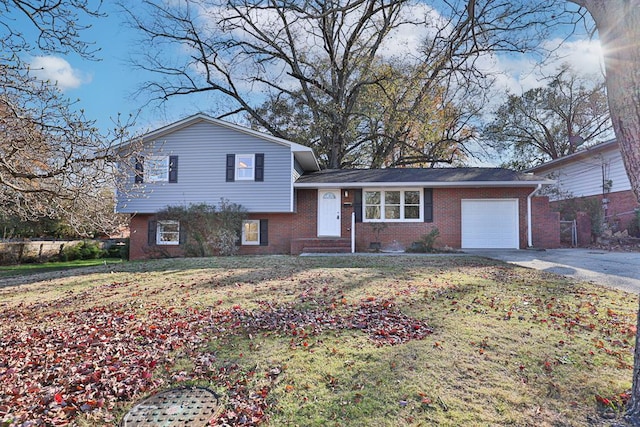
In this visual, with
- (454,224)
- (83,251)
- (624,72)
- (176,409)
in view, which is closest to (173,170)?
(83,251)

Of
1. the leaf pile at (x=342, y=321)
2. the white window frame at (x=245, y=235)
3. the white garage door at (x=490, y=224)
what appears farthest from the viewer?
the white window frame at (x=245, y=235)

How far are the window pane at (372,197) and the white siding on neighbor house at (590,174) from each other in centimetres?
1000

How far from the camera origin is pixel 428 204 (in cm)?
1371

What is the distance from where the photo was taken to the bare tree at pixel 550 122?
22531 millimetres

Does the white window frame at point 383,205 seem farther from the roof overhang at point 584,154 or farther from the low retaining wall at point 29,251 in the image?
the low retaining wall at point 29,251

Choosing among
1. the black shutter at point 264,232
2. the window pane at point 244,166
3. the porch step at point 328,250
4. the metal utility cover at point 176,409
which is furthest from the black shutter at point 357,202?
the metal utility cover at point 176,409

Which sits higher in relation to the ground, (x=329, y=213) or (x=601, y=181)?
(x=601, y=181)

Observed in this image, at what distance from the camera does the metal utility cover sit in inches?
92.6

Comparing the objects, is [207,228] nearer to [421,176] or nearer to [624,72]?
[421,176]

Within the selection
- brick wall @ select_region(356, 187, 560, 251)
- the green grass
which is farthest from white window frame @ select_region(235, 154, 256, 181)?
the green grass

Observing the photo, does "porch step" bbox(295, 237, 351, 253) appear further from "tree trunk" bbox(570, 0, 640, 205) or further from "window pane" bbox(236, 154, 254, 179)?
"tree trunk" bbox(570, 0, 640, 205)

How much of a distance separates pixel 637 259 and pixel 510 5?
7.77m

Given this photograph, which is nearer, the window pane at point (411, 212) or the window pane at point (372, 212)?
the window pane at point (411, 212)

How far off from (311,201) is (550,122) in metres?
21.0
